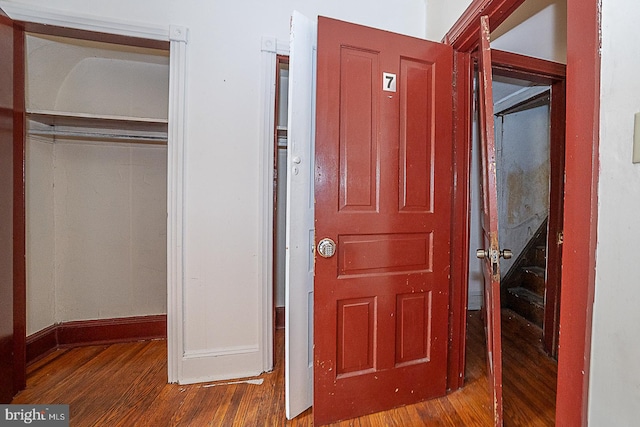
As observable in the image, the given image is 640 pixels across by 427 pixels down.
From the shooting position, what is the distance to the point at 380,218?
1447 millimetres

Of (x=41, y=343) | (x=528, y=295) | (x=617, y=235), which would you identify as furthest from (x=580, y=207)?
(x=41, y=343)

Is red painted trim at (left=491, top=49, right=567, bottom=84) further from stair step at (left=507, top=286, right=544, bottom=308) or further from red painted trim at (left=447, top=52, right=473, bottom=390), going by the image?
stair step at (left=507, top=286, right=544, bottom=308)

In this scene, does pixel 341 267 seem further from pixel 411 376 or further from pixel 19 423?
pixel 19 423

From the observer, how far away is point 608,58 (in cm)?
80

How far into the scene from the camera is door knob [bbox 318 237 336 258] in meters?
1.35

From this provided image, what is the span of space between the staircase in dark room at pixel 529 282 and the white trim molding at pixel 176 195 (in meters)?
3.00

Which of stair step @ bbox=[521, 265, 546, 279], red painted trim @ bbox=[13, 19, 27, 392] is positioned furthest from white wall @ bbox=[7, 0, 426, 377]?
stair step @ bbox=[521, 265, 546, 279]

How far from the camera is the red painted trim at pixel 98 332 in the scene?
202 cm

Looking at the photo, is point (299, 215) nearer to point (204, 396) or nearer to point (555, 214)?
point (204, 396)

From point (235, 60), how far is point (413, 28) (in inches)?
48.1

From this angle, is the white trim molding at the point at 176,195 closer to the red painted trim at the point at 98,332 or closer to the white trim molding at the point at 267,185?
the white trim molding at the point at 267,185

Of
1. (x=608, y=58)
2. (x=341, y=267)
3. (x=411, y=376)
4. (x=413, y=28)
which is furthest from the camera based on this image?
(x=413, y=28)

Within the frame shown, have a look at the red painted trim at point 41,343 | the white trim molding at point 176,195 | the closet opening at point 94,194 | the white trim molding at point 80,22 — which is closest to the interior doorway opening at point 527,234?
the white trim molding at point 176,195

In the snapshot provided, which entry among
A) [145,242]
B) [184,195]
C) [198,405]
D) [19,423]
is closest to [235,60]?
[184,195]
